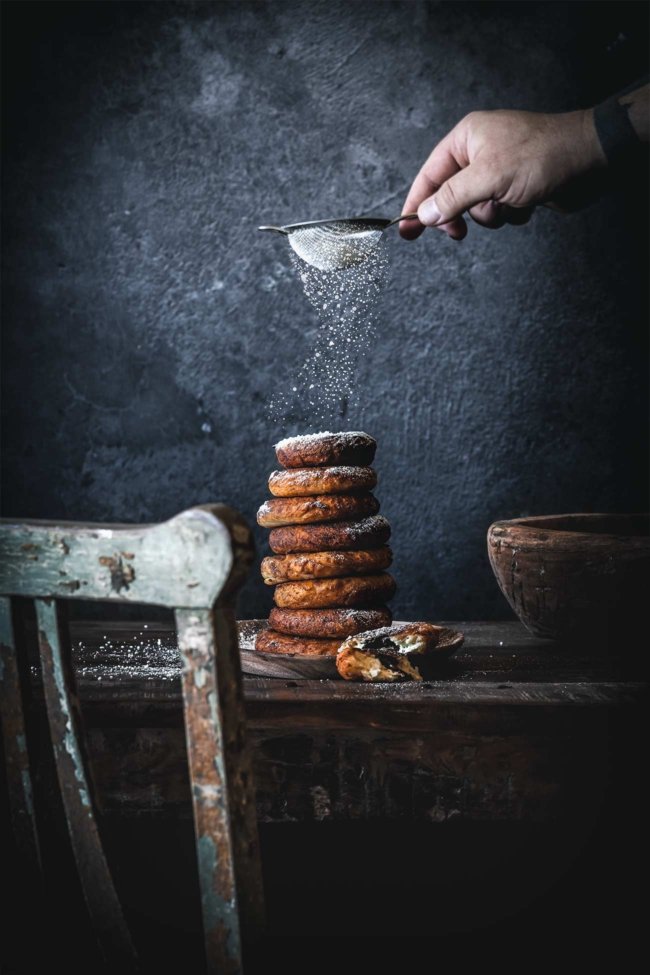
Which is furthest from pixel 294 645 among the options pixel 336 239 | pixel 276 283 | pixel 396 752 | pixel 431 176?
pixel 276 283

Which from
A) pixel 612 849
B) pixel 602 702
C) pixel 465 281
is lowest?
pixel 612 849

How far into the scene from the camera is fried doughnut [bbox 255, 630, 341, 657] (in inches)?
50.6

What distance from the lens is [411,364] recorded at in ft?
7.77

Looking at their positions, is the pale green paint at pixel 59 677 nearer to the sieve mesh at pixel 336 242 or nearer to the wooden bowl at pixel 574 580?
the wooden bowl at pixel 574 580

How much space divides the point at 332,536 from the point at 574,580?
387 mm

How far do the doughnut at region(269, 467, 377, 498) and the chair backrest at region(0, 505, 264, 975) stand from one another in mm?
794

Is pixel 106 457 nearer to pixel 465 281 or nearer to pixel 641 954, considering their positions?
pixel 465 281

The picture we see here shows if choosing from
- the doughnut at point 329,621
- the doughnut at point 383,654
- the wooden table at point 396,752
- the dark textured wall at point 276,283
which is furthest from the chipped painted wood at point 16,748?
the dark textured wall at point 276,283

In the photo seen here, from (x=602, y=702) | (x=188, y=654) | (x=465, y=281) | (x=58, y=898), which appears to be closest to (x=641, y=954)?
(x=602, y=702)

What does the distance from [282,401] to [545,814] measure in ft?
5.11

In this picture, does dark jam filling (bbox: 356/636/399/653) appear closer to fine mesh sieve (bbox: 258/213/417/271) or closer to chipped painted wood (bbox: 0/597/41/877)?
chipped painted wood (bbox: 0/597/41/877)

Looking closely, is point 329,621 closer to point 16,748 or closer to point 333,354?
point 16,748

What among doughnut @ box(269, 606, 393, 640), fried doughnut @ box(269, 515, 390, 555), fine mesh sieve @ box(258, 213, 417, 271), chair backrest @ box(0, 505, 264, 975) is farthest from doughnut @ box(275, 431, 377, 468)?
chair backrest @ box(0, 505, 264, 975)

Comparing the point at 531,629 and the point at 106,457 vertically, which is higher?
the point at 106,457
